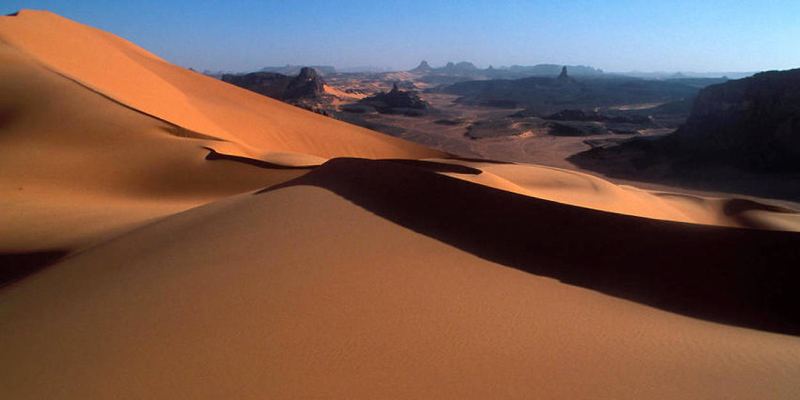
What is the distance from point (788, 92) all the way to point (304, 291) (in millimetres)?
32579

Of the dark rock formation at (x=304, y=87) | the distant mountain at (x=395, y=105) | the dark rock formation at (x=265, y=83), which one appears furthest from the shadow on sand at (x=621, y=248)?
the dark rock formation at (x=265, y=83)

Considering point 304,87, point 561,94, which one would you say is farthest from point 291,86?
point 561,94

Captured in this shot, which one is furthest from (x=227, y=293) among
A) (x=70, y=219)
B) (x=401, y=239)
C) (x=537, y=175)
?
(x=537, y=175)

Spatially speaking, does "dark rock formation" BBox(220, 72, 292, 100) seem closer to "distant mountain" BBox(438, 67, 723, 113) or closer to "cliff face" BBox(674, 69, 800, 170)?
"distant mountain" BBox(438, 67, 723, 113)

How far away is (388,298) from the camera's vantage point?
3.20 meters

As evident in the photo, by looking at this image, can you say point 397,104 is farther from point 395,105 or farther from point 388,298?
point 388,298

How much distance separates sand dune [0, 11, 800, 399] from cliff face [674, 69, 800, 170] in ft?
92.4

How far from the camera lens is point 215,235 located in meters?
4.47

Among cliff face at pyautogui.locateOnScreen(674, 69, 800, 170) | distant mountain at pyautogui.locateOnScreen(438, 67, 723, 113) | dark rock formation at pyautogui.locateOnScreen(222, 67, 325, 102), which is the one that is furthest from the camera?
distant mountain at pyautogui.locateOnScreen(438, 67, 723, 113)

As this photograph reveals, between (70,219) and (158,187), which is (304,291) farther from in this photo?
(158,187)

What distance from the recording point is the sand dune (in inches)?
95.0

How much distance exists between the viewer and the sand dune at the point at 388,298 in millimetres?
2414

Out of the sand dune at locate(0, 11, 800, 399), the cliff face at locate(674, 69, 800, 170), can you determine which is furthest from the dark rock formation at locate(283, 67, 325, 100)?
the sand dune at locate(0, 11, 800, 399)

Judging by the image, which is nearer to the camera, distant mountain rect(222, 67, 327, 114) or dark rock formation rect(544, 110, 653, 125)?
dark rock formation rect(544, 110, 653, 125)
